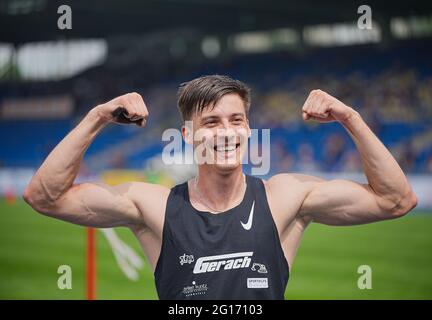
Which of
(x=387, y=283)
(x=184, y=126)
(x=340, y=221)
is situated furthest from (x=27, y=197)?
(x=387, y=283)

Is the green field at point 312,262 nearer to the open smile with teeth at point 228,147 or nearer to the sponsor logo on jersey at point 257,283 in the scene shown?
the sponsor logo on jersey at point 257,283

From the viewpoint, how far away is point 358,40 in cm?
2538

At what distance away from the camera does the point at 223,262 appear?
9.95 ft

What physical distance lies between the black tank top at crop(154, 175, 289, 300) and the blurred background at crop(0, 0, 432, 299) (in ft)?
29.1

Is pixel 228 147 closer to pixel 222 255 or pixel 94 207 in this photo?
pixel 222 255

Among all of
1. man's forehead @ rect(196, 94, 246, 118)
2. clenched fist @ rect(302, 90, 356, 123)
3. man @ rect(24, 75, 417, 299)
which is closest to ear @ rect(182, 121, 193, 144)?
man @ rect(24, 75, 417, 299)

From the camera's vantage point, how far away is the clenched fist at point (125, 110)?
3105 mm

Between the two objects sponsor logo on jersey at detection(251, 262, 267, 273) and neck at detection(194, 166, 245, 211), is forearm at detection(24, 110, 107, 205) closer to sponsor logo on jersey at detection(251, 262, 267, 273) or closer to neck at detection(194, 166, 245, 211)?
neck at detection(194, 166, 245, 211)

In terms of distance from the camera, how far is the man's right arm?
3127 mm

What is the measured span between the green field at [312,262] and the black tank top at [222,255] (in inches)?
270

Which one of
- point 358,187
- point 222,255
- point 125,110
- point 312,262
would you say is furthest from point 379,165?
point 312,262

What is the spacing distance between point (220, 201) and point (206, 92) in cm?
52

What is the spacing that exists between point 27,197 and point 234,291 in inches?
41.6

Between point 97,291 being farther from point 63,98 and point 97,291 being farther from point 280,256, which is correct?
point 63,98
